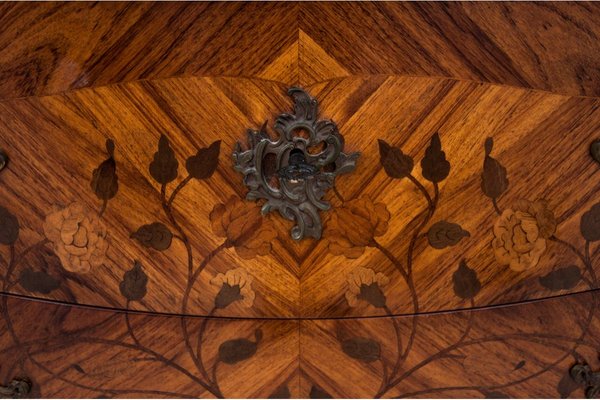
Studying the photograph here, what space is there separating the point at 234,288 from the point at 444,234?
239 millimetres

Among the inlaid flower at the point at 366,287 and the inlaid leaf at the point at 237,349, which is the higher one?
the inlaid flower at the point at 366,287

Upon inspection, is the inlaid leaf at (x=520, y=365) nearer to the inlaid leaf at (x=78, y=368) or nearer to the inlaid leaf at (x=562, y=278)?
the inlaid leaf at (x=562, y=278)

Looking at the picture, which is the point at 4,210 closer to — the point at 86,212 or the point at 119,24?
the point at 86,212

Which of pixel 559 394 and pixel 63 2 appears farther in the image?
pixel 559 394

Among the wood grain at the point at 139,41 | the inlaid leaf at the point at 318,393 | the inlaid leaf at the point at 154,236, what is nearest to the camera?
the wood grain at the point at 139,41

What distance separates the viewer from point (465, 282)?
0.70 m

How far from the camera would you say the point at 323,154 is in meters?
0.62

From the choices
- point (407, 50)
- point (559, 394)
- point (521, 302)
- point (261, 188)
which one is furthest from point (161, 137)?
point (559, 394)

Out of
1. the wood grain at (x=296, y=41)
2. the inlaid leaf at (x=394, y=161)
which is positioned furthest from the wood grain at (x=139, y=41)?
the inlaid leaf at (x=394, y=161)

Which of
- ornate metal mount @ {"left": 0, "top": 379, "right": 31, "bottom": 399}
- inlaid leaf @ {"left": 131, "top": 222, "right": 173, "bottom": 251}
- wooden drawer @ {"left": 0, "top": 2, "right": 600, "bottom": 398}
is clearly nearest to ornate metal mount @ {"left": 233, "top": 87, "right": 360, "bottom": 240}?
wooden drawer @ {"left": 0, "top": 2, "right": 600, "bottom": 398}

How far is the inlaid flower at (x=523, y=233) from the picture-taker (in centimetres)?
67

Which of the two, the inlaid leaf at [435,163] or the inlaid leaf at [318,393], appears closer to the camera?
the inlaid leaf at [435,163]

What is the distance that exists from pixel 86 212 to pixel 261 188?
190 millimetres

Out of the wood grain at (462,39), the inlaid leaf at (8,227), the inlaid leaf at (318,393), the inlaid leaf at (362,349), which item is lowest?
the inlaid leaf at (318,393)
